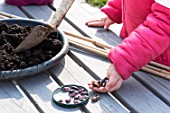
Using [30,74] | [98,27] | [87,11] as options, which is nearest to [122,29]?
[98,27]

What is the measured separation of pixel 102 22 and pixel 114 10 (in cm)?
8

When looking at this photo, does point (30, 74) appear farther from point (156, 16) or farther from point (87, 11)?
point (87, 11)

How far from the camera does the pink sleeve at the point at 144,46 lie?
1797 mm

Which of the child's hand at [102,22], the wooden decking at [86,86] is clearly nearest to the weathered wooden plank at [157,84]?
the wooden decking at [86,86]

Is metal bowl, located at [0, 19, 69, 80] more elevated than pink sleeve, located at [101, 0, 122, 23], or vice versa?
pink sleeve, located at [101, 0, 122, 23]

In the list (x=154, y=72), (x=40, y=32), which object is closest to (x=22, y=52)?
(x=40, y=32)

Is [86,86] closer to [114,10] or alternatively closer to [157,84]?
[157,84]

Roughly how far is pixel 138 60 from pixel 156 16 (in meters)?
0.17

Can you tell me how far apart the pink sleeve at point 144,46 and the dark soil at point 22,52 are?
0.88 ft

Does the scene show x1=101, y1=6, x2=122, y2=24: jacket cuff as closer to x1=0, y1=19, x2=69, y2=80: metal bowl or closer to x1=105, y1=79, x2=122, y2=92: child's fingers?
x1=0, y1=19, x2=69, y2=80: metal bowl

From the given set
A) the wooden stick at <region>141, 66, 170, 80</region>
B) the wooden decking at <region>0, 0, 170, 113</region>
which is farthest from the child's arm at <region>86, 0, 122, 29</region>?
the wooden stick at <region>141, 66, 170, 80</region>

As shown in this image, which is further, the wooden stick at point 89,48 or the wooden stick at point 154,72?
the wooden stick at point 89,48

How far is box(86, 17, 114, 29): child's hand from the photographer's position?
2297 millimetres

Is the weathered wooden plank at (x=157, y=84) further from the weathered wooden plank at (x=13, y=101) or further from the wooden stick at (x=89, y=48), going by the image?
the weathered wooden plank at (x=13, y=101)
